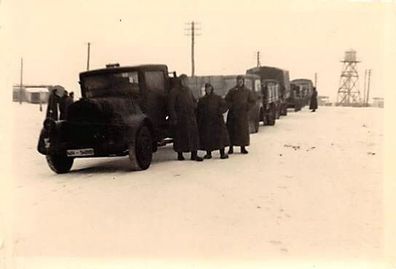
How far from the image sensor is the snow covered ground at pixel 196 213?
307 cm

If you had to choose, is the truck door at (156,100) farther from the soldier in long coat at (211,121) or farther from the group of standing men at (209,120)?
the soldier in long coat at (211,121)

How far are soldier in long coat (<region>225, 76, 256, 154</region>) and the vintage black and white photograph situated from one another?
726 mm

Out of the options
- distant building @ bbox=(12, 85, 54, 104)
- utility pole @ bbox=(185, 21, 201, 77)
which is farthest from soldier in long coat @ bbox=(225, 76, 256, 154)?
distant building @ bbox=(12, 85, 54, 104)

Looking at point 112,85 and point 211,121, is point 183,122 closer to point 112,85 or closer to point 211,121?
point 211,121

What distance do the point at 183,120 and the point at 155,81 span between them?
501 mm

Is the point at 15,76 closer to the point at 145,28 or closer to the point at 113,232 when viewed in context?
the point at 145,28

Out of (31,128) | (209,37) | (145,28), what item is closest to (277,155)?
(209,37)

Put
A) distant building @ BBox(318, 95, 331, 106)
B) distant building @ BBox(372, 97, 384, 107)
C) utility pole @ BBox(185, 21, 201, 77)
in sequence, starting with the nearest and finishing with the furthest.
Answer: distant building @ BBox(372, 97, 384, 107), utility pole @ BBox(185, 21, 201, 77), distant building @ BBox(318, 95, 331, 106)

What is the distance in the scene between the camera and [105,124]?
4023mm

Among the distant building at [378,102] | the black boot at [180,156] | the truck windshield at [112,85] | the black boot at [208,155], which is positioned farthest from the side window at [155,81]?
the distant building at [378,102]

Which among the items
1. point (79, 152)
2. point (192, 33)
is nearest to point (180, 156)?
point (79, 152)

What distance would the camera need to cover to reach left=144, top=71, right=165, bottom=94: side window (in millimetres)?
4306

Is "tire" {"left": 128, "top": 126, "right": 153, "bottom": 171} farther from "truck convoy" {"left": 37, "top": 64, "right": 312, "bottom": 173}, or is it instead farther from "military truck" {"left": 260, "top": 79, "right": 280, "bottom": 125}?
"military truck" {"left": 260, "top": 79, "right": 280, "bottom": 125}

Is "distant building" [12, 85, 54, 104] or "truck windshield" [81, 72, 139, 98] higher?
"truck windshield" [81, 72, 139, 98]
